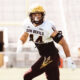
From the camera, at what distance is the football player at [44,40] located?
441 centimetres

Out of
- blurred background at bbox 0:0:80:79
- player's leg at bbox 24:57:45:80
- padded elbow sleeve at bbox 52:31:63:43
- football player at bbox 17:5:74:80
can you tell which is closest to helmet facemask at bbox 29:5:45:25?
football player at bbox 17:5:74:80

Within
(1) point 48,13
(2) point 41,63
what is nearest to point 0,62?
(1) point 48,13

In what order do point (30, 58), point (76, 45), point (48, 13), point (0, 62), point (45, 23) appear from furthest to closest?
point (48, 13) < point (76, 45) < point (0, 62) < point (30, 58) < point (45, 23)

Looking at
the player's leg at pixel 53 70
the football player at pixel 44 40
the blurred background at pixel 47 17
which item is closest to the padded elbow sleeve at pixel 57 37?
the football player at pixel 44 40

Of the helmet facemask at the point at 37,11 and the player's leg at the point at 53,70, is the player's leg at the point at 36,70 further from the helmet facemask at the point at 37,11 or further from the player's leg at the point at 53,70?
the helmet facemask at the point at 37,11

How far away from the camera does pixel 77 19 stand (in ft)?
51.9

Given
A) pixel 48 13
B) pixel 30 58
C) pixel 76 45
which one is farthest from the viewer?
pixel 48 13

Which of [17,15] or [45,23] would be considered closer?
[45,23]

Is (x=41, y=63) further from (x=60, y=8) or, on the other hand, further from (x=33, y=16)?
(x=60, y=8)

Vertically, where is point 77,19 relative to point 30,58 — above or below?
above

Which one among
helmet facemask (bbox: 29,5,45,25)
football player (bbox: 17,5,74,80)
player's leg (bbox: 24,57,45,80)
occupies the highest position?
helmet facemask (bbox: 29,5,45,25)

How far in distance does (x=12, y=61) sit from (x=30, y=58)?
753 mm

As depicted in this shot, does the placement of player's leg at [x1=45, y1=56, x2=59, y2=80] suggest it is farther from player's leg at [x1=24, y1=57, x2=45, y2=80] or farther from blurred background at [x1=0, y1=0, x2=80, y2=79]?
blurred background at [x1=0, y1=0, x2=80, y2=79]

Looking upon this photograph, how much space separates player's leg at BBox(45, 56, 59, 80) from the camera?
4.40 m
